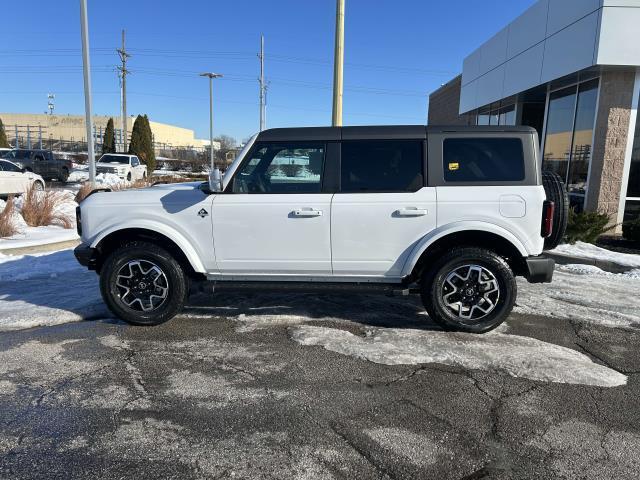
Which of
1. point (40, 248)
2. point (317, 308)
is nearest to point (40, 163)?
point (40, 248)

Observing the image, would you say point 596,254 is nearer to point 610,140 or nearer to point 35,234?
point 610,140

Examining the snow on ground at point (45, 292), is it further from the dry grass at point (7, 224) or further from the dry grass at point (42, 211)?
the dry grass at point (42, 211)

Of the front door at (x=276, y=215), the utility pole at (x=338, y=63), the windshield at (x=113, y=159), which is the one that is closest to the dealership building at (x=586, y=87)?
the utility pole at (x=338, y=63)

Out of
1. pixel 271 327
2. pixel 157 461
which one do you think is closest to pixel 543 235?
pixel 271 327

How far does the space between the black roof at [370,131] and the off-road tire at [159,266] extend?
1.52m

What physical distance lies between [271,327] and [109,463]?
233 centimetres

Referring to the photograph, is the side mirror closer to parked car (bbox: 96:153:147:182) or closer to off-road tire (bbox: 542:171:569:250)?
off-road tire (bbox: 542:171:569:250)

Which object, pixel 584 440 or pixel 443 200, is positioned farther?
pixel 443 200

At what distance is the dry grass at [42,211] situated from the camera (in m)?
9.94

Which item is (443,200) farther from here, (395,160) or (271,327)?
(271,327)

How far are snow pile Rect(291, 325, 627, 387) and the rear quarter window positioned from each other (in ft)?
4.97

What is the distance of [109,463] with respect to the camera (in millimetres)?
2633

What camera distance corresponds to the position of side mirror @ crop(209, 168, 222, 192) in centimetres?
450

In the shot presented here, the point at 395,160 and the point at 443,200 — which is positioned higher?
the point at 395,160
